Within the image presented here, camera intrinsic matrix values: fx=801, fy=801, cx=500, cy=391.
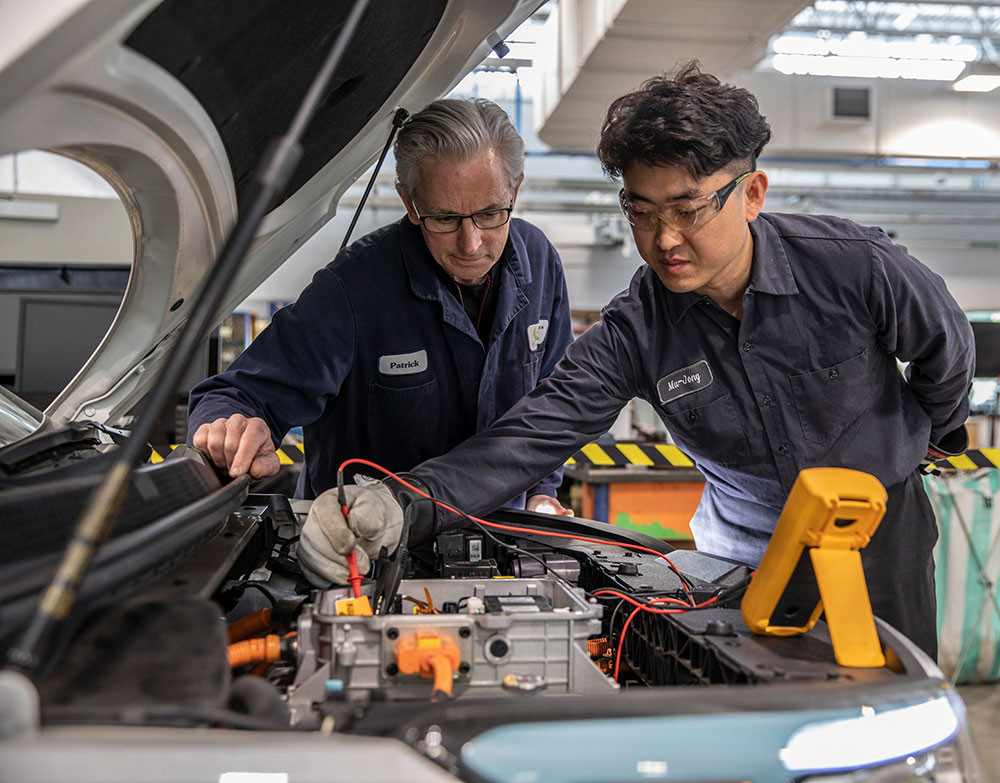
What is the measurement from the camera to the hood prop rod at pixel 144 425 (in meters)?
0.69

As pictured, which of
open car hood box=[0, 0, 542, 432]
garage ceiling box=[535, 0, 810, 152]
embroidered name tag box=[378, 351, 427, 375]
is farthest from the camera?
garage ceiling box=[535, 0, 810, 152]

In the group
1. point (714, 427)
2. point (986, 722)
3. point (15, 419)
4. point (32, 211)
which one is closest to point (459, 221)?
point (714, 427)

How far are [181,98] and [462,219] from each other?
0.74 m

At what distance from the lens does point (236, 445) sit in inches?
58.4

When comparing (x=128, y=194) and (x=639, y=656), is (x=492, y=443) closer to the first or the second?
(x=639, y=656)

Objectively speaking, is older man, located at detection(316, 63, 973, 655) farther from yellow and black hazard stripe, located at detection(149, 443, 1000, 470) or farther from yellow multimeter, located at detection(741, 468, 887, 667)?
yellow and black hazard stripe, located at detection(149, 443, 1000, 470)

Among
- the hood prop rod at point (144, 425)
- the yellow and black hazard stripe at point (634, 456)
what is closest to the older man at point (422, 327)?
the hood prop rod at point (144, 425)

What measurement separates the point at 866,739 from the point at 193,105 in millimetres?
1175

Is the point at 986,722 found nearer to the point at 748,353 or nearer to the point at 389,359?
the point at 748,353

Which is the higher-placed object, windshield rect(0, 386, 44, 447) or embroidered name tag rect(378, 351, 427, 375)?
embroidered name tag rect(378, 351, 427, 375)

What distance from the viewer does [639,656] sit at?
128 centimetres

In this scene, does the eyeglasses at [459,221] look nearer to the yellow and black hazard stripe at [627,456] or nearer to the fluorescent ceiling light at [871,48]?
the yellow and black hazard stripe at [627,456]

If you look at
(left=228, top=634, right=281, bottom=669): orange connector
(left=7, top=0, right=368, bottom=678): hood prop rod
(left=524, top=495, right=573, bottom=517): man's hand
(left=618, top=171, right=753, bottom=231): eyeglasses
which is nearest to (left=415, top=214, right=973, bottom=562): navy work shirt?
(left=618, top=171, right=753, bottom=231): eyeglasses

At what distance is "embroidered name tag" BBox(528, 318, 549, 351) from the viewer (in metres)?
2.17
